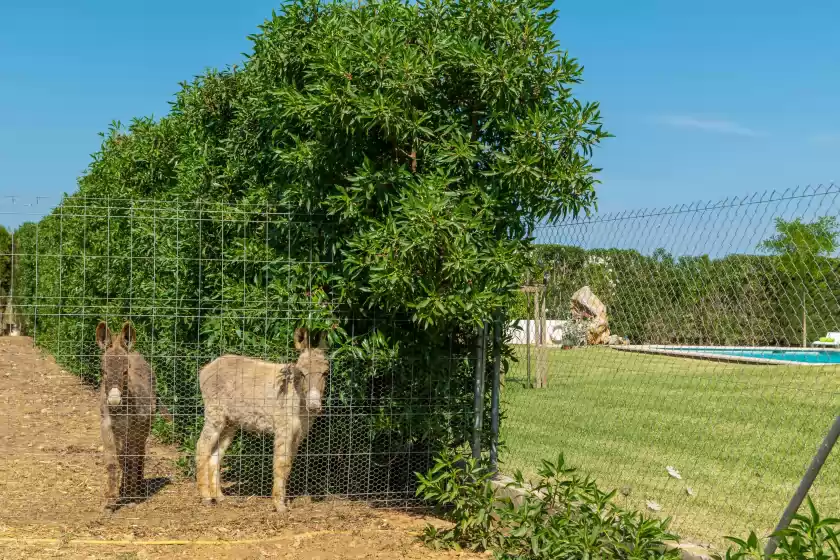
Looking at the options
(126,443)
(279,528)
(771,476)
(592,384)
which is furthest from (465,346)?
(771,476)

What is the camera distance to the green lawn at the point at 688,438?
5.62m

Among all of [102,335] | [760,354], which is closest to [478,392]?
A: [760,354]

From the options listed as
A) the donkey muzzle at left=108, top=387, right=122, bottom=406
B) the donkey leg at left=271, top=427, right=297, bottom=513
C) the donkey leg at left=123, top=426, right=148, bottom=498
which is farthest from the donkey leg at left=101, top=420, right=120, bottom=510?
the donkey leg at left=271, top=427, right=297, bottom=513

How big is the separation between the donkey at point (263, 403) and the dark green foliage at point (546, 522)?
1.21m

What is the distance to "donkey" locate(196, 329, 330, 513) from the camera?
7.16m

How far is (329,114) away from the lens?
6.64 m

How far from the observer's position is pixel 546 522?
5984 millimetres

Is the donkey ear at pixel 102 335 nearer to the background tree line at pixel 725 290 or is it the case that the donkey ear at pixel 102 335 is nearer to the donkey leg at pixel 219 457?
the donkey leg at pixel 219 457

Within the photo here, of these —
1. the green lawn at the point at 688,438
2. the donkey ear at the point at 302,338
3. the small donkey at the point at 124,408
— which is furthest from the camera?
the small donkey at the point at 124,408

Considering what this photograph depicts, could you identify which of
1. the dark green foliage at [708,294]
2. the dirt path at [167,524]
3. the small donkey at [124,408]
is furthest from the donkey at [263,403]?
the dark green foliage at [708,294]

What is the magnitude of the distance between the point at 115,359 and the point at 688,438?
22.9ft

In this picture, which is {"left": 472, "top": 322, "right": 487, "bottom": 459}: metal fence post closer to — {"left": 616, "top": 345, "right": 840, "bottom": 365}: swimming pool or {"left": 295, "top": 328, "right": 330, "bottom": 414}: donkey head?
{"left": 295, "top": 328, "right": 330, "bottom": 414}: donkey head

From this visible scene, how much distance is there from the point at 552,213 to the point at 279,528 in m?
3.23

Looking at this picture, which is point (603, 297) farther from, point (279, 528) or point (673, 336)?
point (279, 528)
